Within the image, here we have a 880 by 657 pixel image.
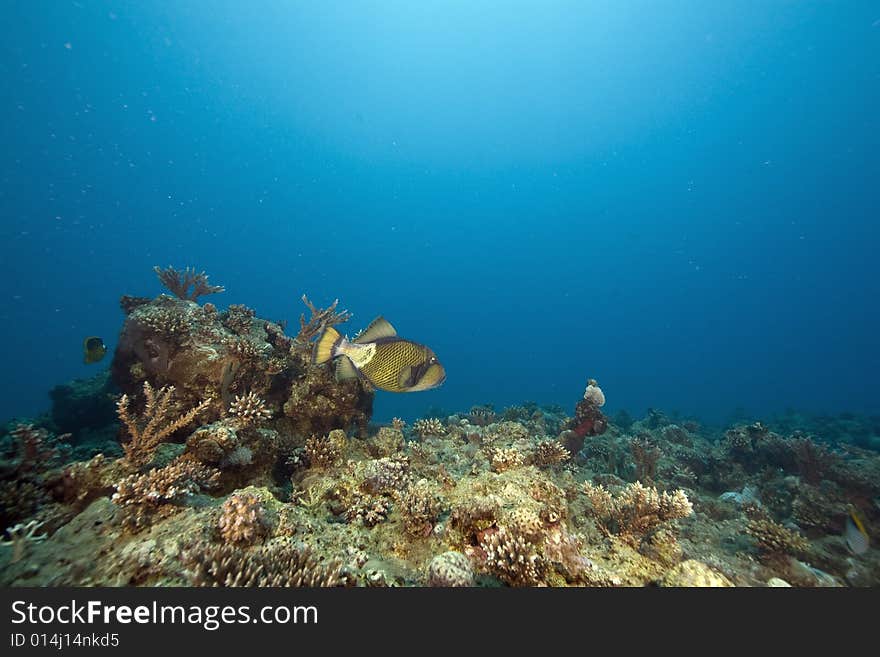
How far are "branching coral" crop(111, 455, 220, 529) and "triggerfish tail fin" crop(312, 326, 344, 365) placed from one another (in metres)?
1.92

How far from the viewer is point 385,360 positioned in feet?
11.0

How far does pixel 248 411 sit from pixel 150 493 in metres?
1.60

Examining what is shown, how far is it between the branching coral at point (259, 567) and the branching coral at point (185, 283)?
290 inches

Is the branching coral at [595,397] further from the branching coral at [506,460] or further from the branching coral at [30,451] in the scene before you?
the branching coral at [30,451]

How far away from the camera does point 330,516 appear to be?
162 inches

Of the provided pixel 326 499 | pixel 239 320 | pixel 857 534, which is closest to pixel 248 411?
pixel 326 499

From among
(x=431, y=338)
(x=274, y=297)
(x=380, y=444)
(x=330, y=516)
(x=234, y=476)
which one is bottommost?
(x=330, y=516)

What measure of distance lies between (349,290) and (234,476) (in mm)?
165690

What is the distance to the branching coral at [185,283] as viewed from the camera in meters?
8.64

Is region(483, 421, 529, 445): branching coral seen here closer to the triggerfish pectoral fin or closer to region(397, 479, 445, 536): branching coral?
region(397, 479, 445, 536): branching coral

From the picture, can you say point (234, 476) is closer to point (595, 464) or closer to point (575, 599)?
point (575, 599)

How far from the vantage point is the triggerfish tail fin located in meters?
3.53

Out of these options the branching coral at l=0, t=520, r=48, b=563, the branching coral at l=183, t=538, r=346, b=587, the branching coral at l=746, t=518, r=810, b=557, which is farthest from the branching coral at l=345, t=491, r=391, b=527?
the branching coral at l=746, t=518, r=810, b=557

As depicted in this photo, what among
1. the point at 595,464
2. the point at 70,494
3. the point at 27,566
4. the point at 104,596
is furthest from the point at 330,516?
the point at 595,464
